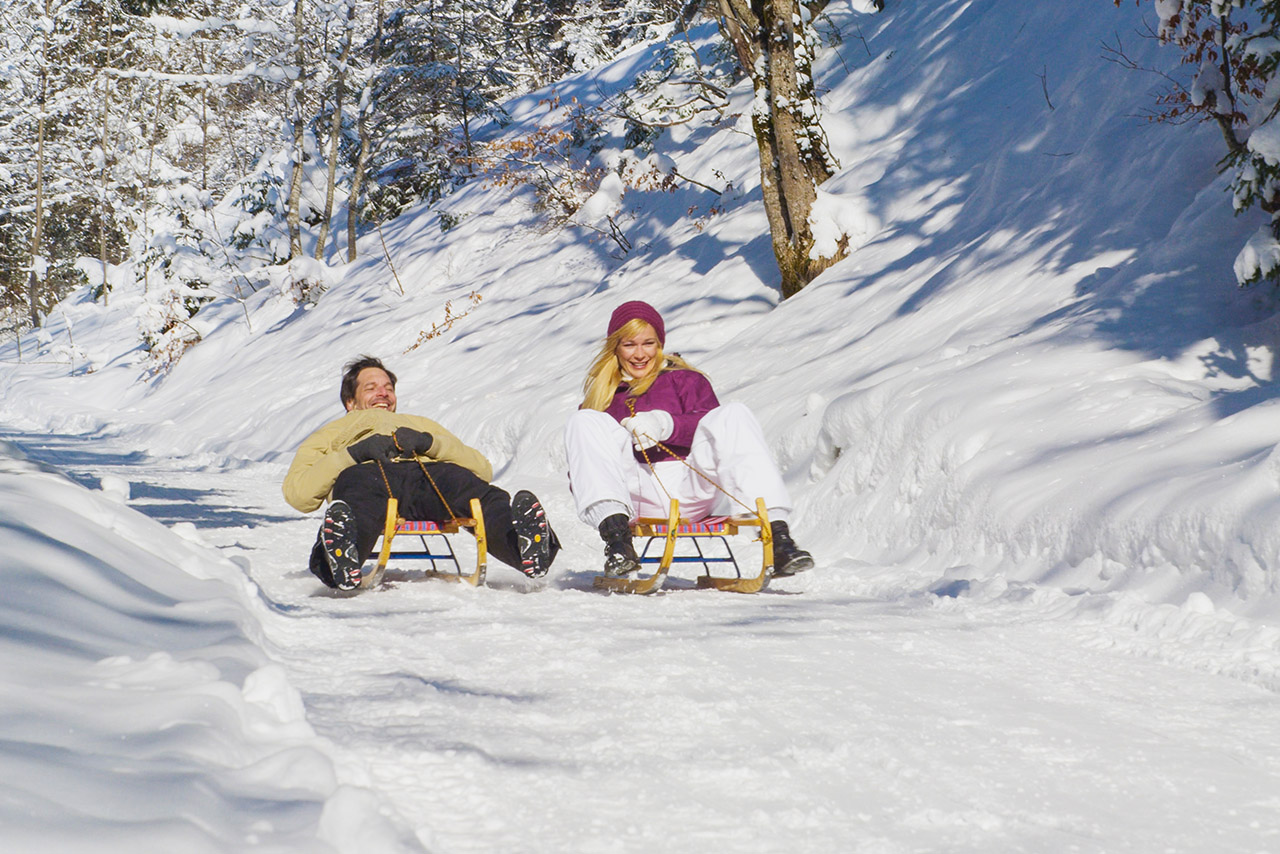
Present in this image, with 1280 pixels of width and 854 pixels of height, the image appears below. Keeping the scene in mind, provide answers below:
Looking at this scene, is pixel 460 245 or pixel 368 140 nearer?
pixel 460 245

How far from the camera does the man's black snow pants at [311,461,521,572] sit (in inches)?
164

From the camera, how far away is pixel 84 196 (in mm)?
34281

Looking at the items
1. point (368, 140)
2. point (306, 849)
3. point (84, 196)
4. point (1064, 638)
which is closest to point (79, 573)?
point (306, 849)

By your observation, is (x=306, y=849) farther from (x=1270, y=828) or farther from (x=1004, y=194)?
(x=1004, y=194)

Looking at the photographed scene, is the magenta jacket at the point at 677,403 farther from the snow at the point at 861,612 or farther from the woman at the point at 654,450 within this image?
the snow at the point at 861,612

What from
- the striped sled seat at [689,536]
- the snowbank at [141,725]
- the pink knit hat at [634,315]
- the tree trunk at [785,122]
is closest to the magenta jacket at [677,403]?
the pink knit hat at [634,315]

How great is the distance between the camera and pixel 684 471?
15.0 ft

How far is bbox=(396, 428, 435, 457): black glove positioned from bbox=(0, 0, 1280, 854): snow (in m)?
0.67

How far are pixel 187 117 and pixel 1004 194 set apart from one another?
35.1m

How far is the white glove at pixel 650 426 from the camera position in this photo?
444 centimetres

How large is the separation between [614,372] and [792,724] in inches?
107

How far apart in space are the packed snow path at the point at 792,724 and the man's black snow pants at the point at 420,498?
58cm

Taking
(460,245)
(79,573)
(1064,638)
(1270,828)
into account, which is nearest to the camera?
(1270,828)

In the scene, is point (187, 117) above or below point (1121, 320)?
above
